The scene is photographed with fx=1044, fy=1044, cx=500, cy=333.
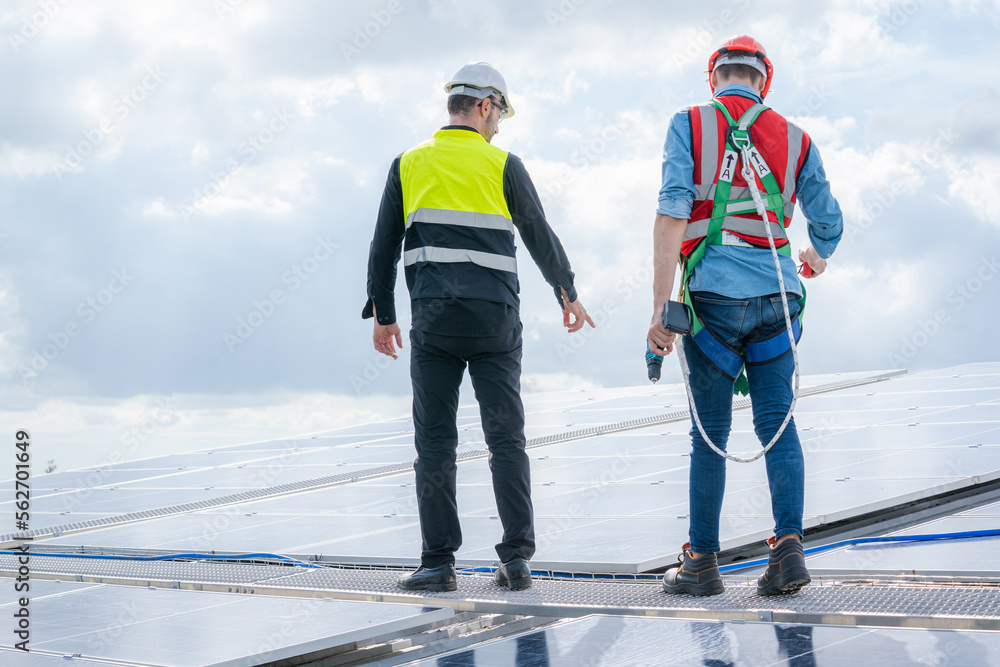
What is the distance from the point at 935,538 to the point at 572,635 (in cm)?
186

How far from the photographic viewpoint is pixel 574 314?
13.8 feet

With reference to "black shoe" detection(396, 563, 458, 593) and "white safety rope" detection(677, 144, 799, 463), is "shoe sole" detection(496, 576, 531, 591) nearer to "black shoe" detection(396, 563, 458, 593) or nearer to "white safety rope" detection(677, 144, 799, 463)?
"black shoe" detection(396, 563, 458, 593)

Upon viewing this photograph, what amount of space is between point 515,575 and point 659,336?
1051mm

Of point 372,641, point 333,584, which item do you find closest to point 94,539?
point 333,584

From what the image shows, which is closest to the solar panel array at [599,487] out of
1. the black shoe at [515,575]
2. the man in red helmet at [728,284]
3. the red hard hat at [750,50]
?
the black shoe at [515,575]

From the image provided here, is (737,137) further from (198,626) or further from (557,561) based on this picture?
(198,626)

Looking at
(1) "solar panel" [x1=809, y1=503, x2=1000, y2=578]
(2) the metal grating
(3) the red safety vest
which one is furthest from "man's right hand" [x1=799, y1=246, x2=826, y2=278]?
(2) the metal grating

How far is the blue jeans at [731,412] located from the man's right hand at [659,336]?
4.5 inches

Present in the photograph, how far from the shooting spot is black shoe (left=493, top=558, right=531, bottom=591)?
3801mm

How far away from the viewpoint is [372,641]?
313cm

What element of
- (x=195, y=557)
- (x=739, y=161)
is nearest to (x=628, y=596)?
(x=739, y=161)

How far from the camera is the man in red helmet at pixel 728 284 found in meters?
3.45

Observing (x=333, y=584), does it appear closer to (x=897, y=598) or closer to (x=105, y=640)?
(x=105, y=640)

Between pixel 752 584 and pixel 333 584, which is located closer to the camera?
A: pixel 752 584
